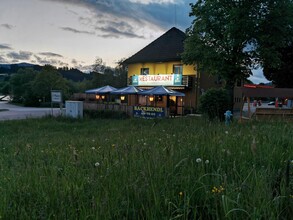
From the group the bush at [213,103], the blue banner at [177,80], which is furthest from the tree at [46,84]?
the bush at [213,103]

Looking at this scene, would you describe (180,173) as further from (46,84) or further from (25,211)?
(46,84)

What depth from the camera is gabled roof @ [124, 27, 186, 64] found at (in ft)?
109

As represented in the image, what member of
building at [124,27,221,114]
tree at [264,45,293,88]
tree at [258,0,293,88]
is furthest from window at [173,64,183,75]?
tree at [258,0,293,88]

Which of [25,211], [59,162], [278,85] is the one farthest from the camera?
[278,85]

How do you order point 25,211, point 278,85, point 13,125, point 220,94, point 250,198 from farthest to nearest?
point 278,85 → point 13,125 → point 220,94 → point 25,211 → point 250,198

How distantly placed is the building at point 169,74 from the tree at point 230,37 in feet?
18.5

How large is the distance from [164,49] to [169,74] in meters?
5.37

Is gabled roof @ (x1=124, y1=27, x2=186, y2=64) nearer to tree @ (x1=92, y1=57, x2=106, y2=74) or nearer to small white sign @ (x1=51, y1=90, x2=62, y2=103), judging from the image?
small white sign @ (x1=51, y1=90, x2=62, y2=103)

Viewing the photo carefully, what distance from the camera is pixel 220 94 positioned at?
14922 millimetres

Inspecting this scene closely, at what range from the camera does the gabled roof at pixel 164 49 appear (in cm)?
3316

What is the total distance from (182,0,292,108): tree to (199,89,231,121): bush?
666 centimetres

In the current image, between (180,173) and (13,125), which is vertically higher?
(180,173)

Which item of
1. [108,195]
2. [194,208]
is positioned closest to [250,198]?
[194,208]

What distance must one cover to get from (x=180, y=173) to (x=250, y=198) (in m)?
0.67
